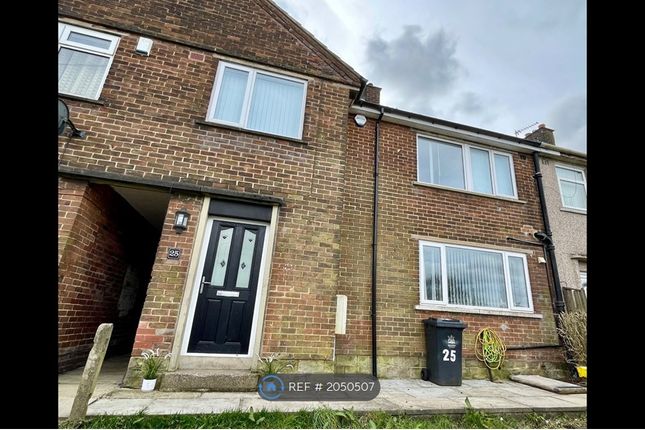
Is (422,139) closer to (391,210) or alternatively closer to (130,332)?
(391,210)

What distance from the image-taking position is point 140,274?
7.48 m

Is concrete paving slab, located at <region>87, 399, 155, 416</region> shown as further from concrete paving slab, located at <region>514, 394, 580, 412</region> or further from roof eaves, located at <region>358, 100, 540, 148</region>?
roof eaves, located at <region>358, 100, 540, 148</region>

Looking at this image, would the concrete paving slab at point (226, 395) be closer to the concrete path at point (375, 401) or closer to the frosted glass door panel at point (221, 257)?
the concrete path at point (375, 401)

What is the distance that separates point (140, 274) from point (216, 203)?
4156 mm

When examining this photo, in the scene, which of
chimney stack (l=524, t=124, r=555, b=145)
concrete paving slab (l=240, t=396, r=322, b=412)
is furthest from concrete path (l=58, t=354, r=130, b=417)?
chimney stack (l=524, t=124, r=555, b=145)

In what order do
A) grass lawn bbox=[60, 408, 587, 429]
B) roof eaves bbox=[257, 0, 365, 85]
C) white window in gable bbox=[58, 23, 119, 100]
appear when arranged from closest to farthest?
grass lawn bbox=[60, 408, 587, 429] → white window in gable bbox=[58, 23, 119, 100] → roof eaves bbox=[257, 0, 365, 85]

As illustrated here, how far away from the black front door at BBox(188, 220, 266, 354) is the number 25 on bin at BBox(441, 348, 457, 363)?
356cm

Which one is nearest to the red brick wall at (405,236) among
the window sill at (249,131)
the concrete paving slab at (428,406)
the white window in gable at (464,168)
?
the white window in gable at (464,168)

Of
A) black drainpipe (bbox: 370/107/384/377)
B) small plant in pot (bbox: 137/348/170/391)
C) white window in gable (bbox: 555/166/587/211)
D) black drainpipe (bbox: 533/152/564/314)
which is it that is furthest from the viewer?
white window in gable (bbox: 555/166/587/211)

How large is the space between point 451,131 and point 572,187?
13.6 feet

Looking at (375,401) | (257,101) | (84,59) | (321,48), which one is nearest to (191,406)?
(375,401)

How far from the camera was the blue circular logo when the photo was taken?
13.1ft

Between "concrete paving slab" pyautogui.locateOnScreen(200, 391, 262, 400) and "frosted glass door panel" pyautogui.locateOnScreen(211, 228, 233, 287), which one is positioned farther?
"frosted glass door panel" pyautogui.locateOnScreen(211, 228, 233, 287)
